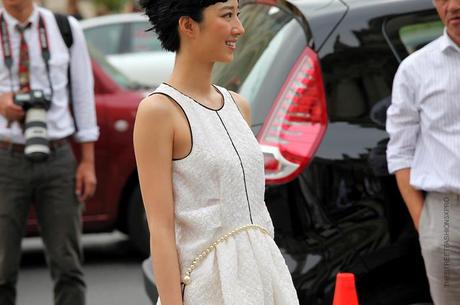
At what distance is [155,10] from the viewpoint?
11.5 ft

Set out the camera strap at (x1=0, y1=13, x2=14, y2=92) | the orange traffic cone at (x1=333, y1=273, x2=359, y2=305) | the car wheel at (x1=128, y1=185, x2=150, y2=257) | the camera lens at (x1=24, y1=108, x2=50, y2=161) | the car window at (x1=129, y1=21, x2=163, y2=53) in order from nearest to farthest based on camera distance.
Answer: the orange traffic cone at (x1=333, y1=273, x2=359, y2=305)
the camera lens at (x1=24, y1=108, x2=50, y2=161)
the camera strap at (x1=0, y1=13, x2=14, y2=92)
the car wheel at (x1=128, y1=185, x2=150, y2=257)
the car window at (x1=129, y1=21, x2=163, y2=53)

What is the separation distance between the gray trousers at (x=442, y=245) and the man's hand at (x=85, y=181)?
2.00 meters

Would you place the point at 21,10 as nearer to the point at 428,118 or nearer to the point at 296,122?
the point at 296,122

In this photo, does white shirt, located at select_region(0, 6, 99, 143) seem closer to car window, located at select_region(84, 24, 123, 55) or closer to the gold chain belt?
the gold chain belt

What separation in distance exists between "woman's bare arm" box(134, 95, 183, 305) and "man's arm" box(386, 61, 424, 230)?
146cm

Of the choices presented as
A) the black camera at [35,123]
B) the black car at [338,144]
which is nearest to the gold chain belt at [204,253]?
the black car at [338,144]

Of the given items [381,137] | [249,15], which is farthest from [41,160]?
[381,137]

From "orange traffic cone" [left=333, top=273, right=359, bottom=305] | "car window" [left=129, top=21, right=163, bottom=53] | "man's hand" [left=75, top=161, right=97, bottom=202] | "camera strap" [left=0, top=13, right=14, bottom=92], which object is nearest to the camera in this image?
"orange traffic cone" [left=333, top=273, right=359, bottom=305]

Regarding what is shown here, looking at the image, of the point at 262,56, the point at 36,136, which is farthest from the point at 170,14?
the point at 36,136

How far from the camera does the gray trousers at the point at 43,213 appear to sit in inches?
229

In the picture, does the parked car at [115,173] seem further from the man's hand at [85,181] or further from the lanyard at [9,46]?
the lanyard at [9,46]

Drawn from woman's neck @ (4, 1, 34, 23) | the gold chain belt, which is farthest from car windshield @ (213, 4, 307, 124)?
the gold chain belt

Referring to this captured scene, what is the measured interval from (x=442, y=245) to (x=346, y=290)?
42 centimetres

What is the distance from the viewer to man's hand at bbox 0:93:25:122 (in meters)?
5.82
